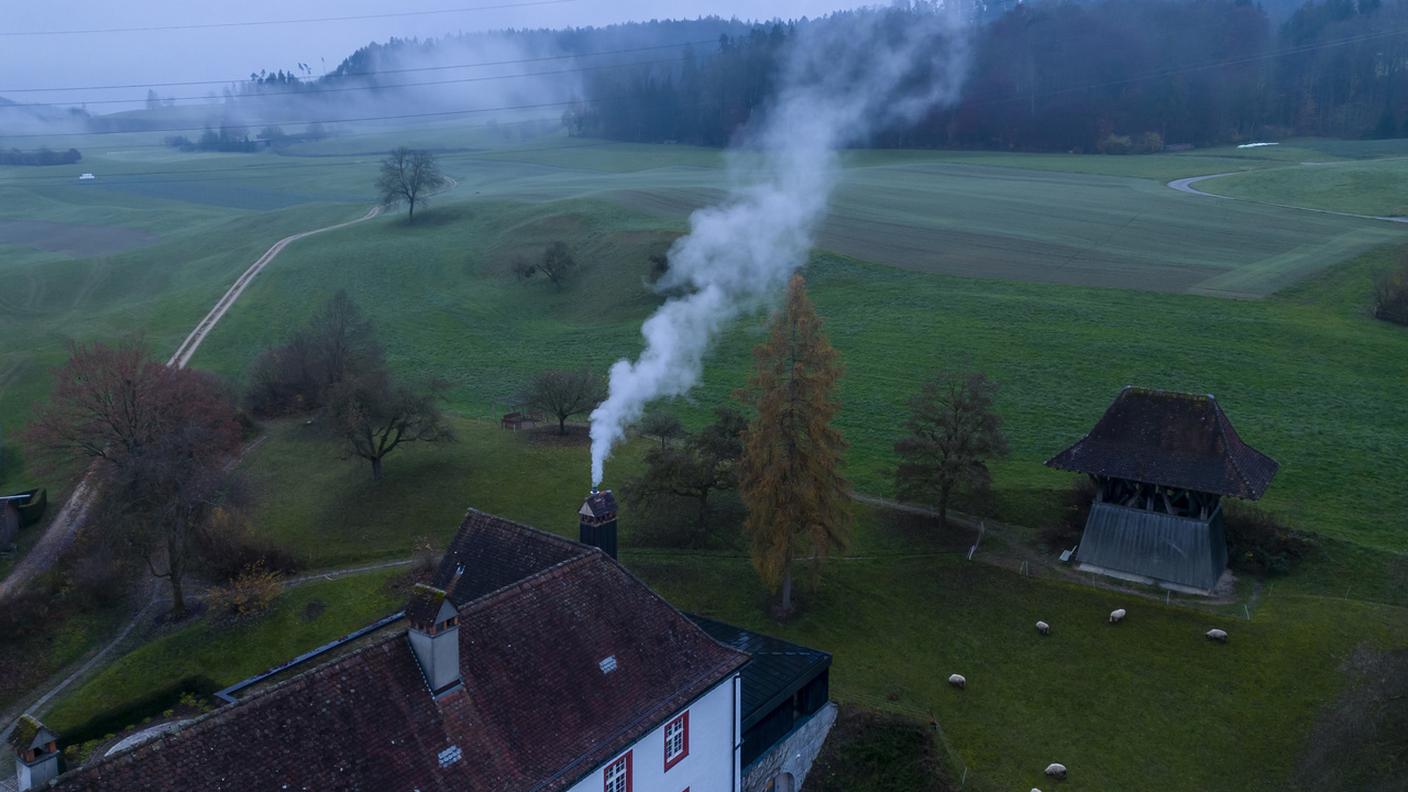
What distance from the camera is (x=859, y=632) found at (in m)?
37.7

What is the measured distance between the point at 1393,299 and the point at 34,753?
82.7 metres

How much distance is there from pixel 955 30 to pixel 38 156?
176054 millimetres

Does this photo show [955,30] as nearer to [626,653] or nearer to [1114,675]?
[1114,675]

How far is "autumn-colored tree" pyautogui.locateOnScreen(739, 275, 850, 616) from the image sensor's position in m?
35.8

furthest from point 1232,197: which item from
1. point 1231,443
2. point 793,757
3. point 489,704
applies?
point 489,704

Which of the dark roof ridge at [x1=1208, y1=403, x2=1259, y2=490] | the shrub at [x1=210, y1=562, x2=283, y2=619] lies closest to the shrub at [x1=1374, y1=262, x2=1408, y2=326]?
the dark roof ridge at [x1=1208, y1=403, x2=1259, y2=490]

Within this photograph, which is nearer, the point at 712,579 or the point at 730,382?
the point at 712,579

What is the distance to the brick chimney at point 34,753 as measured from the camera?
16859 mm

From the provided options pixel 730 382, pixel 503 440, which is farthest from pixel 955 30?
pixel 503 440

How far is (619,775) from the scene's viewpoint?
2312 cm

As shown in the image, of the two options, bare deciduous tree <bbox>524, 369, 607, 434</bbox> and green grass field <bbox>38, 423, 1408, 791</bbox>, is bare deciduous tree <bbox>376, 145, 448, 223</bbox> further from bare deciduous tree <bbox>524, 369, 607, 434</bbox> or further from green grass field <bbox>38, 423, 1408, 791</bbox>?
green grass field <bbox>38, 423, 1408, 791</bbox>

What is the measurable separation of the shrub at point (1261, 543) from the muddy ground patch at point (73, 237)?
4630 inches

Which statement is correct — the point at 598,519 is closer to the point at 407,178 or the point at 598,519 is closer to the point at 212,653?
the point at 212,653

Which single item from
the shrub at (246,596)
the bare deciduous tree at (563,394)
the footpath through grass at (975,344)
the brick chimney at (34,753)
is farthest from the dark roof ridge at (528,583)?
the bare deciduous tree at (563,394)
